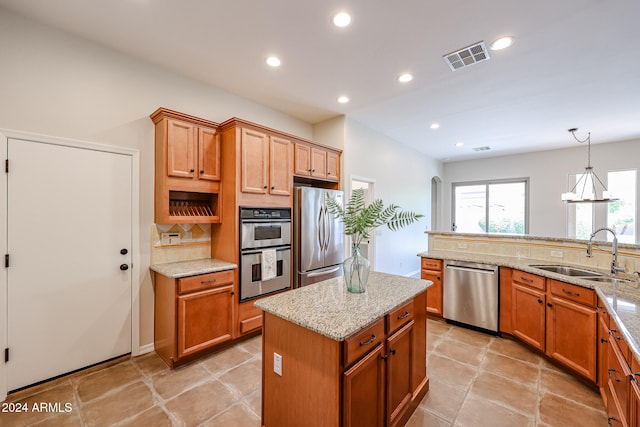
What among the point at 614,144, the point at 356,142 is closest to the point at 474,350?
the point at 356,142

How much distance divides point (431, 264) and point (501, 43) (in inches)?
100

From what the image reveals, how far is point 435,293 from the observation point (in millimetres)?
3633

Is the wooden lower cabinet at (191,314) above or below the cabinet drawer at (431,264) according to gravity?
below

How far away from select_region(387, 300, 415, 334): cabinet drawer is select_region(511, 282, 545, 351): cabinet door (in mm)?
1750

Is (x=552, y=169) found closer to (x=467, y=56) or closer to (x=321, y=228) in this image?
(x=467, y=56)

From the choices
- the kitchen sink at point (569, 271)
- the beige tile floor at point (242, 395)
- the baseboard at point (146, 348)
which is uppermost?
the kitchen sink at point (569, 271)

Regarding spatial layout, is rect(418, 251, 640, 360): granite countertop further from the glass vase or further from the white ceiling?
the white ceiling

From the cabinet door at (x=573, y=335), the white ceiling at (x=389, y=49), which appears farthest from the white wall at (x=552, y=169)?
the cabinet door at (x=573, y=335)

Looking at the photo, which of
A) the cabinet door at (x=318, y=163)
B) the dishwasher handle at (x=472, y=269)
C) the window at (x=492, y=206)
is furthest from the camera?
the window at (x=492, y=206)

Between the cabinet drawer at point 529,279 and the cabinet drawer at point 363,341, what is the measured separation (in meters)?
2.15

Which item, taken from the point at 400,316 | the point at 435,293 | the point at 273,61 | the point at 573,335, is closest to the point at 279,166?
the point at 273,61

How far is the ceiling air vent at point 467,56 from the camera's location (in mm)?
2553

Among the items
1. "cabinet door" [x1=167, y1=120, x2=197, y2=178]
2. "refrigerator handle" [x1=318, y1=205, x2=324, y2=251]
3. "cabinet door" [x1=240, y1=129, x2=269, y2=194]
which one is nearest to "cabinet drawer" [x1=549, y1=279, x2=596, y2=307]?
"refrigerator handle" [x1=318, y1=205, x2=324, y2=251]

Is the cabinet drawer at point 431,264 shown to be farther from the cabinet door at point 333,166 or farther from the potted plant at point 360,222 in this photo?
the potted plant at point 360,222
